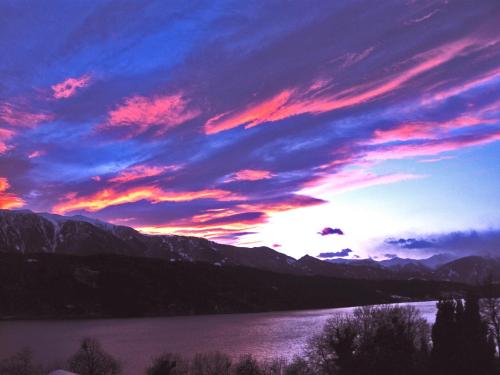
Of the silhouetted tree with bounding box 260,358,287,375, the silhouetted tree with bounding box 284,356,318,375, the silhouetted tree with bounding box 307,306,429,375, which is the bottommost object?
the silhouetted tree with bounding box 260,358,287,375

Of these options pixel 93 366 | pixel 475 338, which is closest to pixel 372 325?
pixel 475 338

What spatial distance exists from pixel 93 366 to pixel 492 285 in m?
63.6

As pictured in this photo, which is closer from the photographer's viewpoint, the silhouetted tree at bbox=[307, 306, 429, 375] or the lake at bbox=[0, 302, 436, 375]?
the silhouetted tree at bbox=[307, 306, 429, 375]

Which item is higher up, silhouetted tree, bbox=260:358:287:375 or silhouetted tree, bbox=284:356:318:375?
silhouetted tree, bbox=284:356:318:375

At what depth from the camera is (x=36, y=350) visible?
13338cm

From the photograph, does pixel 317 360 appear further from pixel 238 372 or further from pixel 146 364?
pixel 146 364

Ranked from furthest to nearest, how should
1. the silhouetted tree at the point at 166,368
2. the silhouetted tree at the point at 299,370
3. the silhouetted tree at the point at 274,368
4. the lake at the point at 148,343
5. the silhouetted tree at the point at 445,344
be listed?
1. the lake at the point at 148,343
2. the silhouetted tree at the point at 274,368
3. the silhouetted tree at the point at 299,370
4. the silhouetted tree at the point at 166,368
5. the silhouetted tree at the point at 445,344

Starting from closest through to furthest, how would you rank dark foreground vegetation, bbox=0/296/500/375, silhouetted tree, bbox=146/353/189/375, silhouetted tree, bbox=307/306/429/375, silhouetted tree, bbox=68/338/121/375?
dark foreground vegetation, bbox=0/296/500/375 < silhouetted tree, bbox=307/306/429/375 < silhouetted tree, bbox=146/353/189/375 < silhouetted tree, bbox=68/338/121/375

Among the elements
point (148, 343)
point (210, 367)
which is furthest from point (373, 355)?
point (148, 343)

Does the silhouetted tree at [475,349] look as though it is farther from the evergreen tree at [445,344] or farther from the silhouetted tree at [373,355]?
the silhouetted tree at [373,355]

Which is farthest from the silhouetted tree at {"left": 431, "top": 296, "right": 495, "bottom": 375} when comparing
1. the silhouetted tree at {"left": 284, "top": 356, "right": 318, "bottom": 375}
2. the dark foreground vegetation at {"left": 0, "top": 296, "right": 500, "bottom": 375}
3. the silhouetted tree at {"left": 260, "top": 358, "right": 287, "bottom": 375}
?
the silhouetted tree at {"left": 260, "top": 358, "right": 287, "bottom": 375}

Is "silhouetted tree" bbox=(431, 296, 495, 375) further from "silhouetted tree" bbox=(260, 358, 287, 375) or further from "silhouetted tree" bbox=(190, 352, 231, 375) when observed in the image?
"silhouetted tree" bbox=(190, 352, 231, 375)

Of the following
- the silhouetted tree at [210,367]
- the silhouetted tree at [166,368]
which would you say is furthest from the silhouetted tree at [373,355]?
the silhouetted tree at [166,368]

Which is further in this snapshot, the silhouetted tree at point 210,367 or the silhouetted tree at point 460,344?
the silhouetted tree at point 210,367
